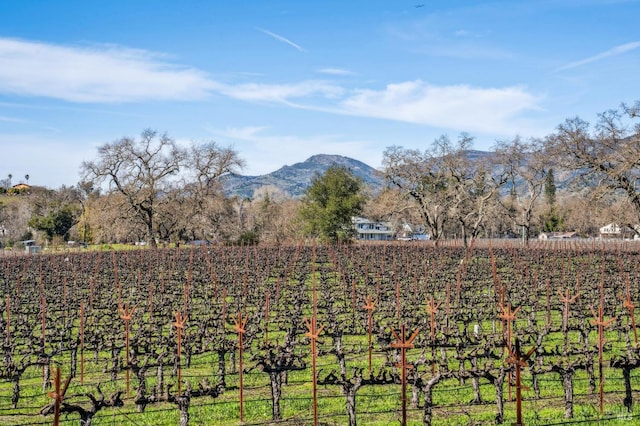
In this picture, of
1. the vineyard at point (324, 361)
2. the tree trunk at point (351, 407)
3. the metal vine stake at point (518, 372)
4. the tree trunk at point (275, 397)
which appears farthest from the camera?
the tree trunk at point (275, 397)

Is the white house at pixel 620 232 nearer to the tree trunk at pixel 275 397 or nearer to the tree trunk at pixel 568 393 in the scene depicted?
the tree trunk at pixel 568 393

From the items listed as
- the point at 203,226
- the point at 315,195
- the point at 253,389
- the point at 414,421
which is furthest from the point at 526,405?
the point at 203,226

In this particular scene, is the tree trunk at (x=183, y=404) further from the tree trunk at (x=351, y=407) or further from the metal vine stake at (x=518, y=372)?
the metal vine stake at (x=518, y=372)

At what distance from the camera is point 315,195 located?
50.2m

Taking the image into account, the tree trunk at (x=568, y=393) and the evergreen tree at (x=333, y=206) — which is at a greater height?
the evergreen tree at (x=333, y=206)

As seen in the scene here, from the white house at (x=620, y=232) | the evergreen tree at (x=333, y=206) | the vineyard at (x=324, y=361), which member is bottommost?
the vineyard at (x=324, y=361)

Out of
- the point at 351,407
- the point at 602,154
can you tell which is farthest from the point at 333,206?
the point at 351,407

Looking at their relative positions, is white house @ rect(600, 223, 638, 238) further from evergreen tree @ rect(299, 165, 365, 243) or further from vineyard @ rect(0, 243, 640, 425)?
vineyard @ rect(0, 243, 640, 425)

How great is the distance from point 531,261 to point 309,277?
11918 mm

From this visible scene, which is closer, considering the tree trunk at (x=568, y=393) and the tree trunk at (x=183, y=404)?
the tree trunk at (x=183, y=404)

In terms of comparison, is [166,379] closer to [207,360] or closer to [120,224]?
[207,360]

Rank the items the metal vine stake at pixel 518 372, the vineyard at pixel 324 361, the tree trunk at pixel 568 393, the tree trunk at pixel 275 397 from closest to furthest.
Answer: the metal vine stake at pixel 518 372 → the tree trunk at pixel 568 393 → the vineyard at pixel 324 361 → the tree trunk at pixel 275 397

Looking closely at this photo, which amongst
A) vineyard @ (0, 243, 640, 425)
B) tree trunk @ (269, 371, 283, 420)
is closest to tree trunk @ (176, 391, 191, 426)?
vineyard @ (0, 243, 640, 425)

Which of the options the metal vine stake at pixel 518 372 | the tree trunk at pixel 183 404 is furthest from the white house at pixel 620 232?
the tree trunk at pixel 183 404
